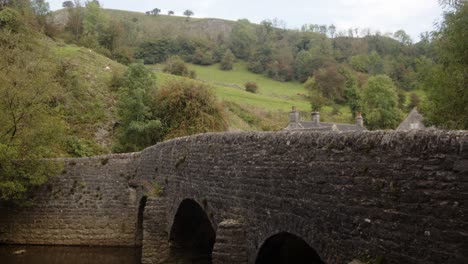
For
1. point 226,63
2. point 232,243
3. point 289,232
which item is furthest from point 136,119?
point 226,63

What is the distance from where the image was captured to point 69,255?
59.8 ft

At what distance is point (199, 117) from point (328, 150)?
22.5 m

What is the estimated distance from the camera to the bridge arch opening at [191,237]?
14.5 m

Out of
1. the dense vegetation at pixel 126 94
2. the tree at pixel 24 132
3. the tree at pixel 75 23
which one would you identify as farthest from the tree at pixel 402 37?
the tree at pixel 24 132

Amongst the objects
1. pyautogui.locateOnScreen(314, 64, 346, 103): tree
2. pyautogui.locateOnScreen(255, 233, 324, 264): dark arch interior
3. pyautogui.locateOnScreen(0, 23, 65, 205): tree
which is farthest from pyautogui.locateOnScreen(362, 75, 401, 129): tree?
pyautogui.locateOnScreen(255, 233, 324, 264): dark arch interior

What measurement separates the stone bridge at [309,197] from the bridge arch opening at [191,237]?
4 centimetres

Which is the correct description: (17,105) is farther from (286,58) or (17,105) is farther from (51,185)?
(286,58)

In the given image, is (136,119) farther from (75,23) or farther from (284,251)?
(75,23)

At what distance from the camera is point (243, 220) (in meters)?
9.25

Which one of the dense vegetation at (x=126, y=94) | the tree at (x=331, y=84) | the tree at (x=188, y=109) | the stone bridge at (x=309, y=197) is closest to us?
the stone bridge at (x=309, y=197)

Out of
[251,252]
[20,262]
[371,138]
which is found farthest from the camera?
[20,262]

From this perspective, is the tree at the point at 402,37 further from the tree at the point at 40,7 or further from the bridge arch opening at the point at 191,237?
the bridge arch opening at the point at 191,237

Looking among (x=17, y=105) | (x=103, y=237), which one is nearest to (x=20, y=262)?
(x=103, y=237)

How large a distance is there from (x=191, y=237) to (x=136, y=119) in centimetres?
1591
